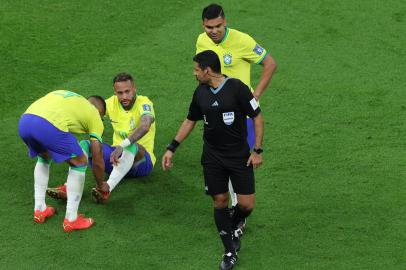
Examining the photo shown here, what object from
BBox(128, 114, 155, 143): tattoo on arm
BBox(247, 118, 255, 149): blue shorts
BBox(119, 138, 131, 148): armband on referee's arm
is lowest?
BBox(119, 138, 131, 148): armband on referee's arm

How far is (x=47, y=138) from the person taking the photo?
27.8 feet

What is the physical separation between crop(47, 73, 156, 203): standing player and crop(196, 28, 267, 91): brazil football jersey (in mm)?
1169

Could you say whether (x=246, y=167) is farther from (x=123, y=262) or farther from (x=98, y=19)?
(x=98, y=19)

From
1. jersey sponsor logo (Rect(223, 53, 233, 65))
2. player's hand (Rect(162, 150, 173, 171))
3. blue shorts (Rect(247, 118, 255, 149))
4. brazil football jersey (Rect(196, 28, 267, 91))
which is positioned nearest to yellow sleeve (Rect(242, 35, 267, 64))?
brazil football jersey (Rect(196, 28, 267, 91))

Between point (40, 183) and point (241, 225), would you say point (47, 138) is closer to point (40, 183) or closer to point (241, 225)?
point (40, 183)

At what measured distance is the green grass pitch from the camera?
856 centimetres

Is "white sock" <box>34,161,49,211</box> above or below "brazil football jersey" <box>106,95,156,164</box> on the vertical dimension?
below

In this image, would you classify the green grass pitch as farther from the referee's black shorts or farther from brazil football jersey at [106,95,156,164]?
the referee's black shorts

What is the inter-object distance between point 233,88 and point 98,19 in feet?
21.2

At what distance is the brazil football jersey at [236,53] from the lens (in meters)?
8.78

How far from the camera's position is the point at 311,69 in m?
12.4

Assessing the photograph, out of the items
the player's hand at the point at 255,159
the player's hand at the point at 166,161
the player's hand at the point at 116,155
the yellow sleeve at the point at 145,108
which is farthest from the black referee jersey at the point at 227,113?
the yellow sleeve at the point at 145,108

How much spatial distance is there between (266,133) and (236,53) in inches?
87.6

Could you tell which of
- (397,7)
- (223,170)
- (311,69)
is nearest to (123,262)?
(223,170)
